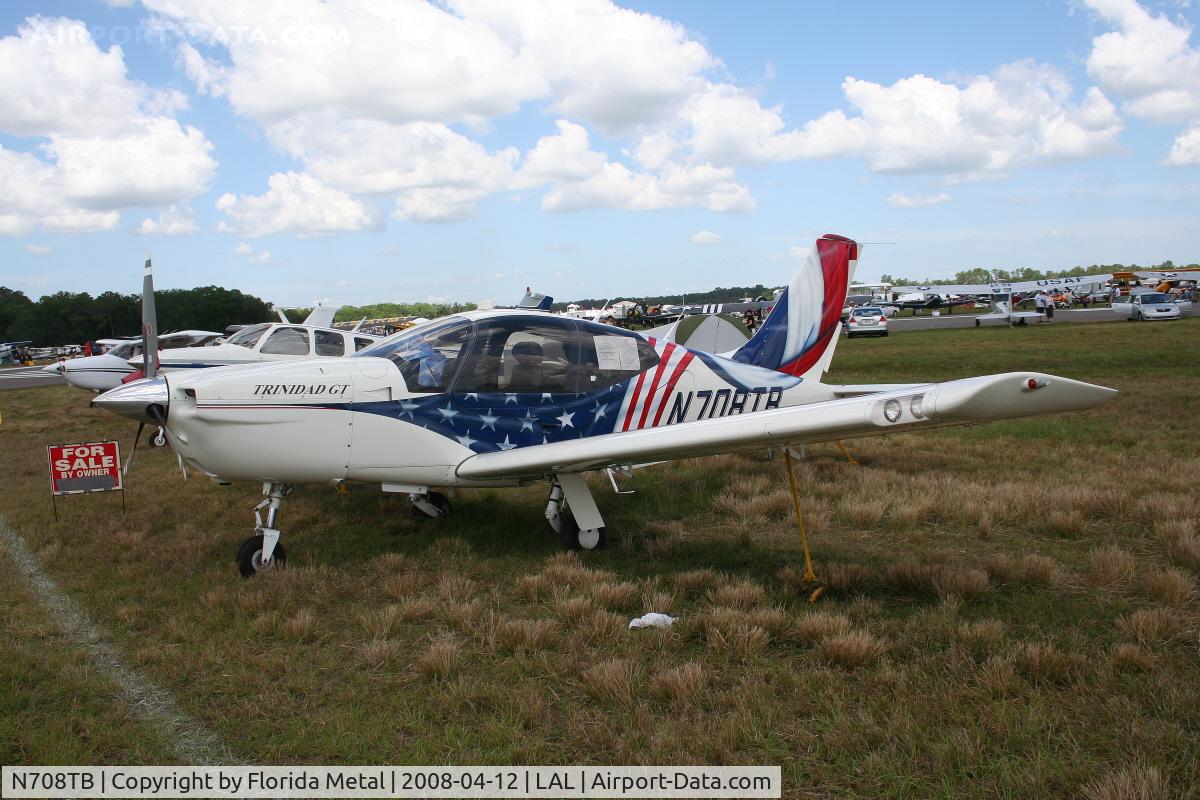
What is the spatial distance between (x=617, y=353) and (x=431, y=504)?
7.87 feet

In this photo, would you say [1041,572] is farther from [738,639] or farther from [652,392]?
[652,392]

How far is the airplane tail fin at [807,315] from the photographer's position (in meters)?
8.17

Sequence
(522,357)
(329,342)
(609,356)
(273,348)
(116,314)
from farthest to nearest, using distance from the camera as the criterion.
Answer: (116,314) < (273,348) < (329,342) < (609,356) < (522,357)

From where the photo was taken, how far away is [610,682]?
3633mm

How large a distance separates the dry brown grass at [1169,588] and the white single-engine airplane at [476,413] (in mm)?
1736

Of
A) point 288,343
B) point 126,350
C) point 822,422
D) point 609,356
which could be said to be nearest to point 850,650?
point 822,422

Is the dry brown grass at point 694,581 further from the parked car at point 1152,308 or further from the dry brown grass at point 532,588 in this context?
the parked car at point 1152,308

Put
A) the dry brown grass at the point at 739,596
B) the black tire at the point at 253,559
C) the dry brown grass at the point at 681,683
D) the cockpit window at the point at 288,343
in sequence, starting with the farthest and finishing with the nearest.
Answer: the cockpit window at the point at 288,343 < the black tire at the point at 253,559 < the dry brown grass at the point at 739,596 < the dry brown grass at the point at 681,683

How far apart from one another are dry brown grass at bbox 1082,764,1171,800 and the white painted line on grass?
3.18 m

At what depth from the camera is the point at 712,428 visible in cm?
488

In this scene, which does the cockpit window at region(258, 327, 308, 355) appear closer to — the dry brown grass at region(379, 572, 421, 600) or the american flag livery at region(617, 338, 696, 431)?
the american flag livery at region(617, 338, 696, 431)

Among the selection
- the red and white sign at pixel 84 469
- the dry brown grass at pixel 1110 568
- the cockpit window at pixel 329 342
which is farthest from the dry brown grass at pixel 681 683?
the cockpit window at pixel 329 342

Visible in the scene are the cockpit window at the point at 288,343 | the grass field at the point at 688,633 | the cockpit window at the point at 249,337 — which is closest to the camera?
the grass field at the point at 688,633

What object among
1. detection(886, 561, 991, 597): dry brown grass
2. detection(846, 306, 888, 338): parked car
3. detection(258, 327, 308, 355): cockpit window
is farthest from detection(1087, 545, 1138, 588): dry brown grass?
detection(846, 306, 888, 338): parked car
